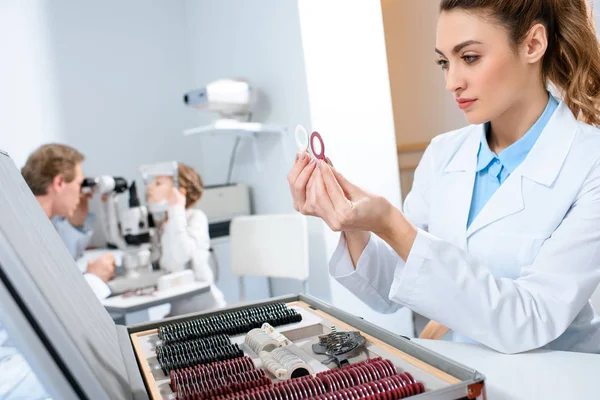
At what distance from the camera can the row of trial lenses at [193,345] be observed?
741 millimetres

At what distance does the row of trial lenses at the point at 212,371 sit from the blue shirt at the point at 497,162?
739mm

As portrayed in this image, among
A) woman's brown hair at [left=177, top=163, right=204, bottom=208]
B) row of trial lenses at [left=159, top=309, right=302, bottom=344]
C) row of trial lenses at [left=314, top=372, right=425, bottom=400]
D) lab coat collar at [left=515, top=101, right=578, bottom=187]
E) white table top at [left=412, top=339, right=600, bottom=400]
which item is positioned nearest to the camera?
row of trial lenses at [left=314, top=372, right=425, bottom=400]

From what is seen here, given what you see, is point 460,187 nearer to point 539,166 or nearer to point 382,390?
point 539,166

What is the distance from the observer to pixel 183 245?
2.60 meters

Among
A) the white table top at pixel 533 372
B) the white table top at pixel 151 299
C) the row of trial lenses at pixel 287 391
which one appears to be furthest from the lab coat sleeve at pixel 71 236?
the row of trial lenses at pixel 287 391

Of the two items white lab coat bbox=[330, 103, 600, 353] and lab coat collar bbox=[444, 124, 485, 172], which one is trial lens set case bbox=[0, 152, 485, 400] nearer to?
white lab coat bbox=[330, 103, 600, 353]

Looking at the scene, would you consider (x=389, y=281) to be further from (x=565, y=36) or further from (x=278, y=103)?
(x=278, y=103)

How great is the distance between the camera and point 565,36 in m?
1.16

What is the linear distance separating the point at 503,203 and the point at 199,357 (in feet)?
2.46

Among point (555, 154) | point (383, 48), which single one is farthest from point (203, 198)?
point (555, 154)

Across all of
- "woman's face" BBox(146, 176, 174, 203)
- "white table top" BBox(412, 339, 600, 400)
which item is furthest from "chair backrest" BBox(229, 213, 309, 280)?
"white table top" BBox(412, 339, 600, 400)

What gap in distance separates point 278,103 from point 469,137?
1853 millimetres

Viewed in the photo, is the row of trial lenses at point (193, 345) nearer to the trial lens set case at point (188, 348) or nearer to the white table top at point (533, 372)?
the trial lens set case at point (188, 348)

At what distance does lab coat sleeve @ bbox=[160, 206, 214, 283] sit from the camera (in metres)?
2.57
